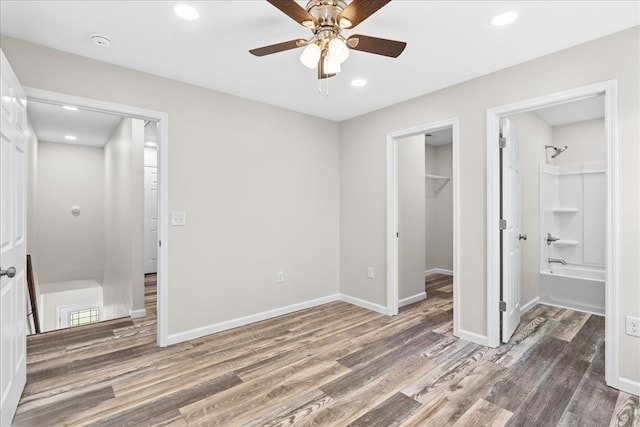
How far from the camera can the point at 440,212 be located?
6.11m

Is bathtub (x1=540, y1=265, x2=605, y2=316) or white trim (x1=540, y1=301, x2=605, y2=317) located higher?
bathtub (x1=540, y1=265, x2=605, y2=316)

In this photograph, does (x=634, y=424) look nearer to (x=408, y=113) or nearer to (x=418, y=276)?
(x=418, y=276)

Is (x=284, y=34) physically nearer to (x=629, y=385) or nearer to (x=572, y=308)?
(x=629, y=385)

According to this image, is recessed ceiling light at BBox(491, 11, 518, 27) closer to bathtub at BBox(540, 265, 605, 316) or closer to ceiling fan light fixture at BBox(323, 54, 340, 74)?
ceiling fan light fixture at BBox(323, 54, 340, 74)

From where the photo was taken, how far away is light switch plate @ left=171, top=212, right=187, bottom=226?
2938 millimetres

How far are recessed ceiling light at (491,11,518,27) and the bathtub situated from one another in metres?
3.16

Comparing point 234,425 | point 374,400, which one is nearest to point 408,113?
point 374,400

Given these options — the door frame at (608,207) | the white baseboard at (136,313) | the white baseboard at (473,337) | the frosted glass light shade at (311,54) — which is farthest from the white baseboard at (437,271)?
the frosted glass light shade at (311,54)

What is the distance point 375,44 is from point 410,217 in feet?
9.41

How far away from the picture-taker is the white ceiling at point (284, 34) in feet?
6.30

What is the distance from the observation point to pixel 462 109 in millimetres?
3004

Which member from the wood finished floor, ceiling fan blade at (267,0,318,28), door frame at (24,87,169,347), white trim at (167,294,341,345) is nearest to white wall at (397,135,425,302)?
the wood finished floor

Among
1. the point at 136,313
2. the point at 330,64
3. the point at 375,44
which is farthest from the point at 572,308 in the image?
the point at 136,313

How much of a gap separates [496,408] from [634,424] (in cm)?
71
